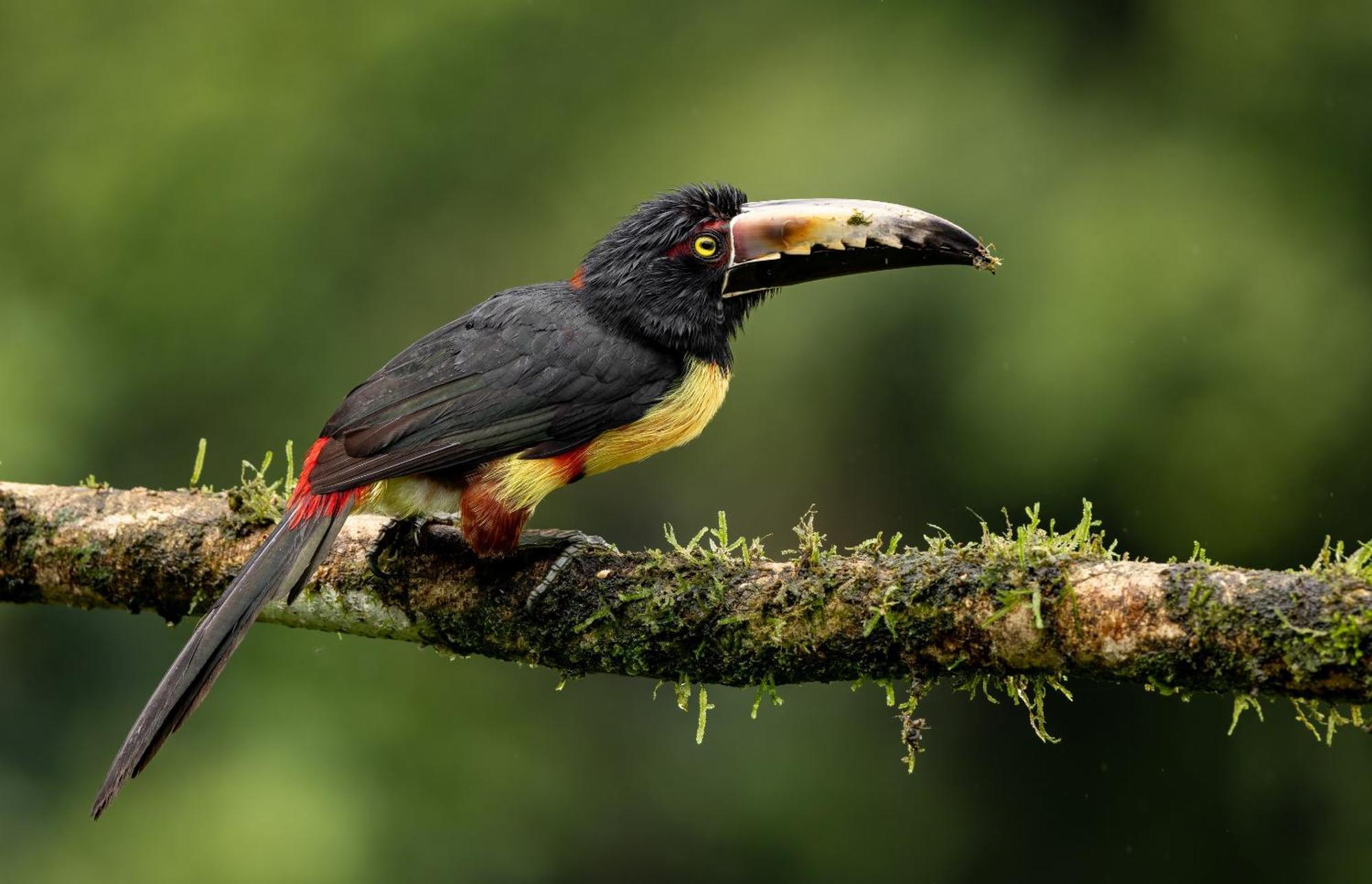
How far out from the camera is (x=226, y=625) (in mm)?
2951

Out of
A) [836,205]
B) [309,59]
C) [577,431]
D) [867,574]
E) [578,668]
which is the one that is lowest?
[578,668]

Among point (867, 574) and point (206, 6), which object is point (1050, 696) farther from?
point (206, 6)

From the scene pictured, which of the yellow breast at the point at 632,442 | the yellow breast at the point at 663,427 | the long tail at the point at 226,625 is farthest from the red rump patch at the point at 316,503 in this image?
the yellow breast at the point at 663,427

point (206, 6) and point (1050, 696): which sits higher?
point (206, 6)

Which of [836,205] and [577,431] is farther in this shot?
[836,205]

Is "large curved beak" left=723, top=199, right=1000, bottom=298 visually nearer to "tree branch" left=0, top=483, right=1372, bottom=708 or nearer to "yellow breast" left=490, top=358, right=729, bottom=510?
"yellow breast" left=490, top=358, right=729, bottom=510

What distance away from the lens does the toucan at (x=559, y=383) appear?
3.14 metres

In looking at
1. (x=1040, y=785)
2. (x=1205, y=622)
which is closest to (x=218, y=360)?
(x=1040, y=785)

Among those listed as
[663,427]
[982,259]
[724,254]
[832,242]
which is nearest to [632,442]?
[663,427]

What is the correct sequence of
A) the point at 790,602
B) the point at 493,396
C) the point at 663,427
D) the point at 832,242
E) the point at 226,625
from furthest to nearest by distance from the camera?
the point at 832,242
the point at 663,427
the point at 493,396
the point at 226,625
the point at 790,602

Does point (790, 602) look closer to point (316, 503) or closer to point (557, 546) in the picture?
point (557, 546)

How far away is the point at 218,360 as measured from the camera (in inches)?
265

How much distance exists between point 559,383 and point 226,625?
90 cm

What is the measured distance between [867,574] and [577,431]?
885 mm
